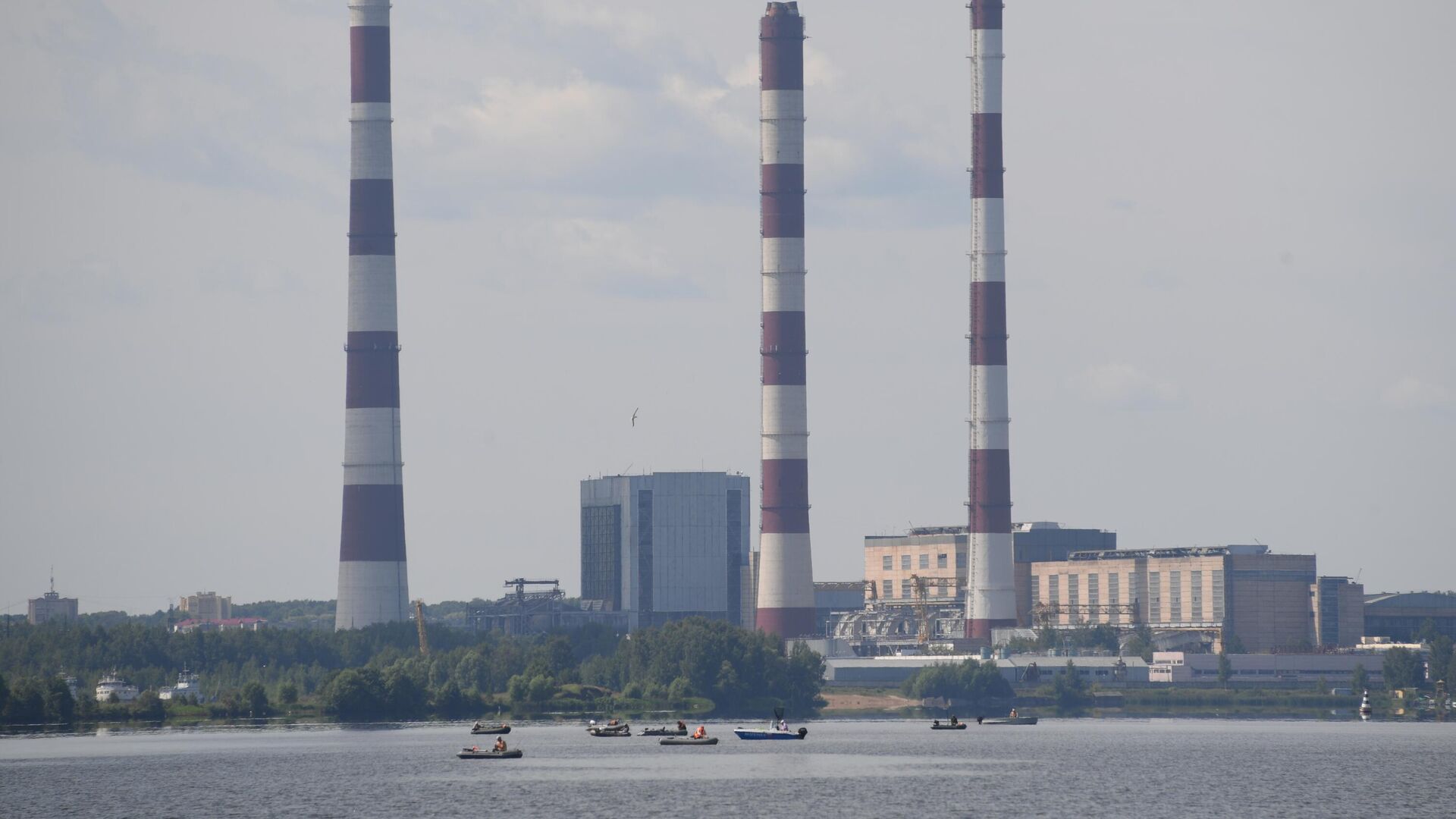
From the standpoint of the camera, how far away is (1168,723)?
166 meters

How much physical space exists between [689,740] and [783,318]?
52665 millimetres


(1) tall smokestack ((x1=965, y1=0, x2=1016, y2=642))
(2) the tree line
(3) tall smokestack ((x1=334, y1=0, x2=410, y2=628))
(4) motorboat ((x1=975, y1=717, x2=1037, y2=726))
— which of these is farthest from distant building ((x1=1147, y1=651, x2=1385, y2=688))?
(3) tall smokestack ((x1=334, y1=0, x2=410, y2=628))

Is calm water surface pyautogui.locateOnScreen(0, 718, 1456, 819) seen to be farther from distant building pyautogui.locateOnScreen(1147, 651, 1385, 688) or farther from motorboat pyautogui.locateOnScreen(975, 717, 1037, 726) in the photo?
distant building pyautogui.locateOnScreen(1147, 651, 1385, 688)

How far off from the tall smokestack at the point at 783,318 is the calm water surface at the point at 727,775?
28846mm

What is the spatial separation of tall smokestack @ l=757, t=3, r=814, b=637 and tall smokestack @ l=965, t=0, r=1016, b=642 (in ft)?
38.8

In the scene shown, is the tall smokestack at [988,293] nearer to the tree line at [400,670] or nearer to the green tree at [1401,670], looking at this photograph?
the tree line at [400,670]

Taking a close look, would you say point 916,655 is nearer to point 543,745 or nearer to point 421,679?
point 421,679

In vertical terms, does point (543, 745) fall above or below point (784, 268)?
below

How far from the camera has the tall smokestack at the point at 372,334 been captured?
542 feet

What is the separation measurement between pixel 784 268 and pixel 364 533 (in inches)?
1313

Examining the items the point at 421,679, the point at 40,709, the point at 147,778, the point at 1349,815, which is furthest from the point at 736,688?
the point at 1349,815

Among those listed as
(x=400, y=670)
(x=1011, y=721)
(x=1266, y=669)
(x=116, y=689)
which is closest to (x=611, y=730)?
(x=400, y=670)

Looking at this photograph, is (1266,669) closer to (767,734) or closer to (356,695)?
(767,734)

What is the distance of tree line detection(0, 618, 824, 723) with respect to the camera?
474 feet
